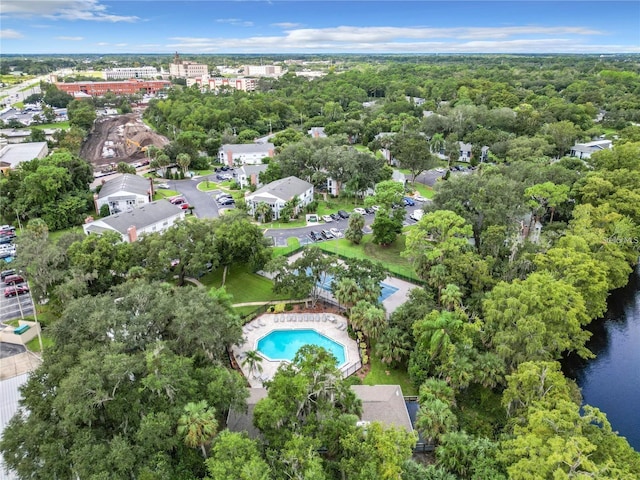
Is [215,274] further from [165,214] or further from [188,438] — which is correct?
[188,438]

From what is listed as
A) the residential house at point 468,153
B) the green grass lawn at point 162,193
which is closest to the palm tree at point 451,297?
the green grass lawn at point 162,193

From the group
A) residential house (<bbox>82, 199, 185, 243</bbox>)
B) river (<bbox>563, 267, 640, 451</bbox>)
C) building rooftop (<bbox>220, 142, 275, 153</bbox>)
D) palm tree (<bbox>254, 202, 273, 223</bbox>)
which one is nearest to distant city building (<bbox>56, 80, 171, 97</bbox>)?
building rooftop (<bbox>220, 142, 275, 153</bbox>)

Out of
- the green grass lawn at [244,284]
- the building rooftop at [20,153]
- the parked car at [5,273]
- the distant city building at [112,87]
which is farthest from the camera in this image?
the distant city building at [112,87]

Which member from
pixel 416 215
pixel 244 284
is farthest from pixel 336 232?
pixel 244 284

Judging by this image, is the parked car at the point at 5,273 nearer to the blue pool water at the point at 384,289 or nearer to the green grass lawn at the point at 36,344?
the green grass lawn at the point at 36,344

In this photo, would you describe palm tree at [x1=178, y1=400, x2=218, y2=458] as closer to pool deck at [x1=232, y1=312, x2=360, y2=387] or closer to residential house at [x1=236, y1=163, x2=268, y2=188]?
pool deck at [x1=232, y1=312, x2=360, y2=387]
